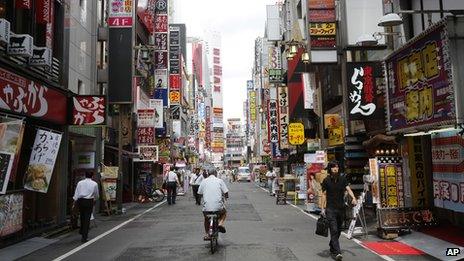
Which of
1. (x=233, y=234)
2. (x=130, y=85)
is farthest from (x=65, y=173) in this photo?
(x=130, y=85)

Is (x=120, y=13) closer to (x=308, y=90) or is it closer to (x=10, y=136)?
(x=308, y=90)

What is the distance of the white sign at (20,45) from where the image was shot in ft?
42.0

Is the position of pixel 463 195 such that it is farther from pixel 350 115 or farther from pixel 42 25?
pixel 42 25

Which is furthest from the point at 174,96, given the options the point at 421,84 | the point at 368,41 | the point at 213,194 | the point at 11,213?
the point at 421,84

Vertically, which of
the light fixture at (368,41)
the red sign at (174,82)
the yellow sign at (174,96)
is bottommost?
the light fixture at (368,41)

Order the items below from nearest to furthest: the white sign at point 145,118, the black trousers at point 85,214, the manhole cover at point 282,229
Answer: the black trousers at point 85,214 → the manhole cover at point 282,229 → the white sign at point 145,118

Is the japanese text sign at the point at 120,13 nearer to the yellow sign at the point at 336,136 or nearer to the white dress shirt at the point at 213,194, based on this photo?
the yellow sign at the point at 336,136

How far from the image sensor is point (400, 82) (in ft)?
42.3

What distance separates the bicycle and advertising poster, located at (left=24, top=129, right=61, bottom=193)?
5.27 metres

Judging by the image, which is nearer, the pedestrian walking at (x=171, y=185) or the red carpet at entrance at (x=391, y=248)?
the red carpet at entrance at (x=391, y=248)

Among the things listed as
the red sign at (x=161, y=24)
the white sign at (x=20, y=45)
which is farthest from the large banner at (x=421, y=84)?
the red sign at (x=161, y=24)

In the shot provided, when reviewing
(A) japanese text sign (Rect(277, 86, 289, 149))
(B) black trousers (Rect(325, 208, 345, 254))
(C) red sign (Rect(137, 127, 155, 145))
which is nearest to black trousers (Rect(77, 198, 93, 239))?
(B) black trousers (Rect(325, 208, 345, 254))

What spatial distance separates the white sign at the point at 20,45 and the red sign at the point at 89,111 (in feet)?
13.8

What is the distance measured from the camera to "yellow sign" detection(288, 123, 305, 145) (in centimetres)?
3422
